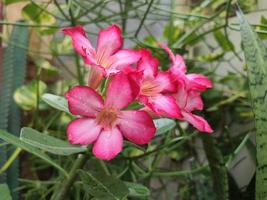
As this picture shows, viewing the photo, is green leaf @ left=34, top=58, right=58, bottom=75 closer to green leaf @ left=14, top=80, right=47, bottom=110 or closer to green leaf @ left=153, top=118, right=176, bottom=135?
green leaf @ left=14, top=80, right=47, bottom=110

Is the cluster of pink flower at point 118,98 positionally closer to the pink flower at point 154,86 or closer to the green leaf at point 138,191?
the pink flower at point 154,86

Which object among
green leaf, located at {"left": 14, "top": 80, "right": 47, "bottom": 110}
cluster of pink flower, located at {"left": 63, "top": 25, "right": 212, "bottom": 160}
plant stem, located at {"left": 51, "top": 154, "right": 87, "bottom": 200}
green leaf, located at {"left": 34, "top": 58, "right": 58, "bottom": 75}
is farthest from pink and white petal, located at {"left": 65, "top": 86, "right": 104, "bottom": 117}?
green leaf, located at {"left": 34, "top": 58, "right": 58, "bottom": 75}

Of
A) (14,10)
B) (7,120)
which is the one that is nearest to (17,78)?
(7,120)

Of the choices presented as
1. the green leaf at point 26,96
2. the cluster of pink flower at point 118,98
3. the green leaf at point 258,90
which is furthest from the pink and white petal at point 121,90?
the green leaf at point 26,96

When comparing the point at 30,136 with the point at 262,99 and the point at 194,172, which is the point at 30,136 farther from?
the point at 194,172

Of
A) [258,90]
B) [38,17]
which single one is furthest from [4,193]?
[38,17]

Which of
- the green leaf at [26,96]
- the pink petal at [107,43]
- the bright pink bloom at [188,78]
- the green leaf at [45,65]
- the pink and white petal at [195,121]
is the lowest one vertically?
the green leaf at [26,96]
